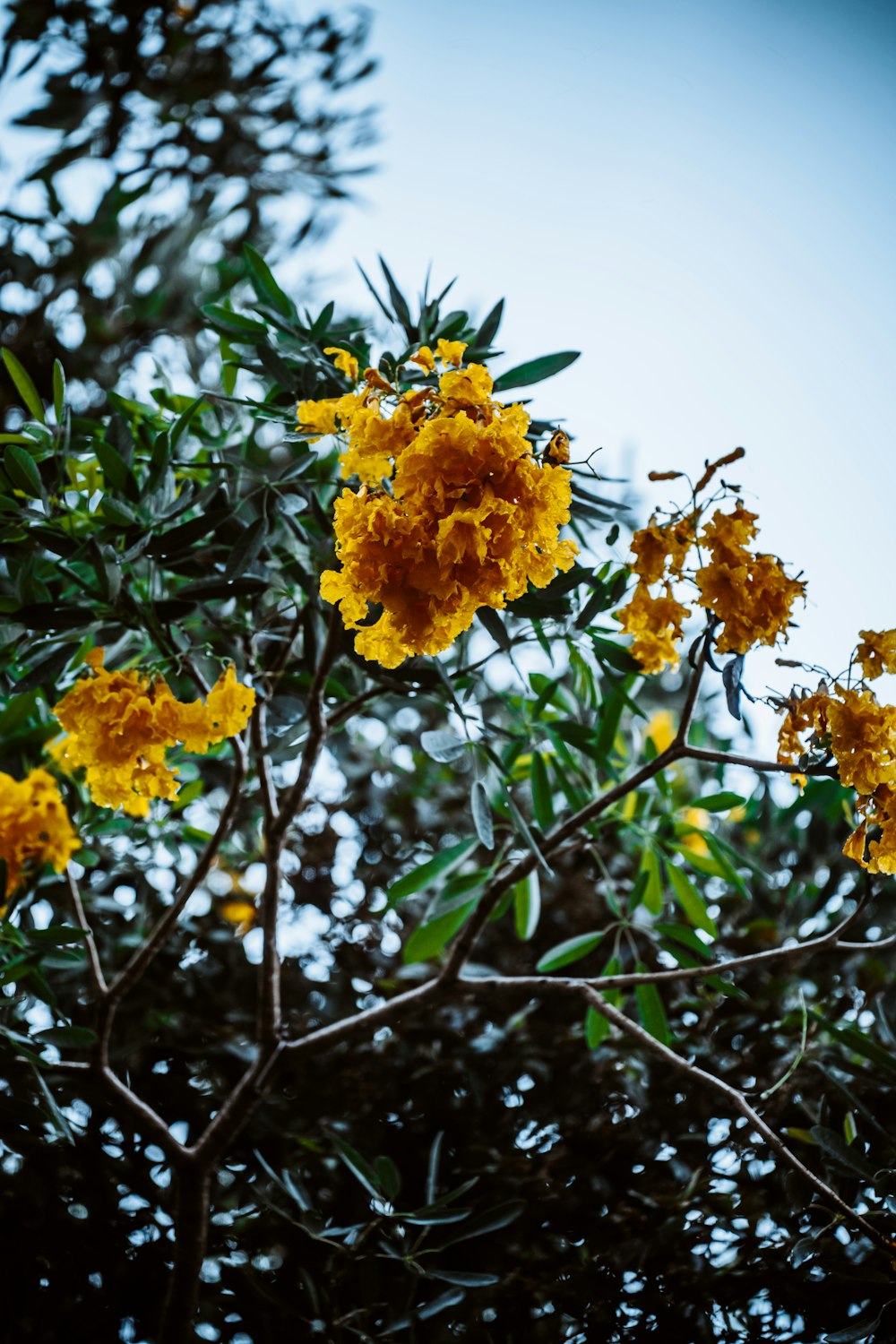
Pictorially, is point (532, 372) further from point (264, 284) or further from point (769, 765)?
point (769, 765)

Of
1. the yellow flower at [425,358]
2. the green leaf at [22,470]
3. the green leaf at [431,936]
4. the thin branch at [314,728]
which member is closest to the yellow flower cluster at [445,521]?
the yellow flower at [425,358]

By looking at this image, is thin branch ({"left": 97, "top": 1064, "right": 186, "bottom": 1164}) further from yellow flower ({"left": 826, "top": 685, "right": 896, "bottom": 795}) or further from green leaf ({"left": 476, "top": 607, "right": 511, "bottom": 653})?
yellow flower ({"left": 826, "top": 685, "right": 896, "bottom": 795})

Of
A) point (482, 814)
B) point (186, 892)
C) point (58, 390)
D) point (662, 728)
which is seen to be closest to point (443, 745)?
point (482, 814)

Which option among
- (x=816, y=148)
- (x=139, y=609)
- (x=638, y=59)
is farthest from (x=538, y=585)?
(x=638, y=59)

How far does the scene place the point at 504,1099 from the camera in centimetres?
119

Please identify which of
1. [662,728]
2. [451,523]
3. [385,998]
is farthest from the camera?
[662,728]

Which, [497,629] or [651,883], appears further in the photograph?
[651,883]

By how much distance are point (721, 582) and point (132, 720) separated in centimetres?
50

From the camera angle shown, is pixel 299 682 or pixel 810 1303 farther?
pixel 299 682

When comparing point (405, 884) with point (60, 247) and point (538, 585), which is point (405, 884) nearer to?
point (538, 585)

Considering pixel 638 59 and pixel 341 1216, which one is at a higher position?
pixel 638 59

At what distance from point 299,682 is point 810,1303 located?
2.59 ft

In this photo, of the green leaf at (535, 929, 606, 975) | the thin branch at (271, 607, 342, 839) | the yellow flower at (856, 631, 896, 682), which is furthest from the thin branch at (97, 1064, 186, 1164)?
the yellow flower at (856, 631, 896, 682)

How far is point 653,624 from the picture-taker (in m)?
0.85
